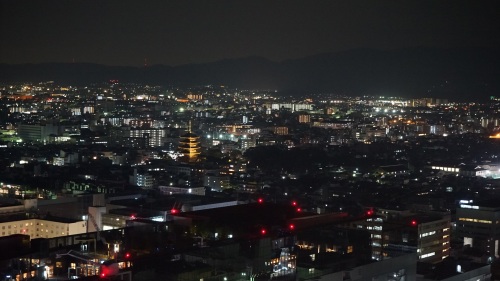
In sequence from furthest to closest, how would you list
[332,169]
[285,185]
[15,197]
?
1. [332,169]
2. [285,185]
3. [15,197]

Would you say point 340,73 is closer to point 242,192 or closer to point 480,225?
point 242,192

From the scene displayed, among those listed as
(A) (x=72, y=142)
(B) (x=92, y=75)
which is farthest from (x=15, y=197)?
(B) (x=92, y=75)

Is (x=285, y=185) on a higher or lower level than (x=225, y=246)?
lower

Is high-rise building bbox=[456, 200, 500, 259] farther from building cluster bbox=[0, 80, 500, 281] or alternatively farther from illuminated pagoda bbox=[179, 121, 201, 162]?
illuminated pagoda bbox=[179, 121, 201, 162]

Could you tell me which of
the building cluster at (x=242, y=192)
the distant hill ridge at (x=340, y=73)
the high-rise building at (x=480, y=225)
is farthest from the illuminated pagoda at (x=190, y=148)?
the distant hill ridge at (x=340, y=73)

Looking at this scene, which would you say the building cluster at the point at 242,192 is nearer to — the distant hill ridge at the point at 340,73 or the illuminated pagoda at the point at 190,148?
the illuminated pagoda at the point at 190,148

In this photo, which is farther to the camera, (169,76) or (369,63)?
(369,63)

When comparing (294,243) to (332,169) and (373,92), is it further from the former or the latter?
(373,92)
